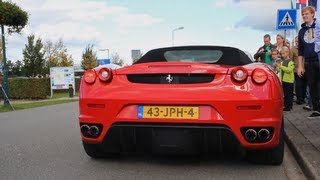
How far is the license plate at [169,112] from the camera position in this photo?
4703 mm

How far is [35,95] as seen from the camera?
28.4 meters

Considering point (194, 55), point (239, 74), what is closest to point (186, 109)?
point (239, 74)

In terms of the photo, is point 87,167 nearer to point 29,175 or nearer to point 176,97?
point 29,175

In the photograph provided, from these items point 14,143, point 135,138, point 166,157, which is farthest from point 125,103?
point 14,143

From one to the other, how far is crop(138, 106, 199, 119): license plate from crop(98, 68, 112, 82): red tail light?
0.51 metres

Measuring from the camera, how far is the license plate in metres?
4.70

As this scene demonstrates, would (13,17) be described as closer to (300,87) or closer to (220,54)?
(300,87)

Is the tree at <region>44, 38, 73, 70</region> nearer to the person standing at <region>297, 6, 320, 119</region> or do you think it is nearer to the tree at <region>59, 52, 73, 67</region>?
the tree at <region>59, 52, 73, 67</region>

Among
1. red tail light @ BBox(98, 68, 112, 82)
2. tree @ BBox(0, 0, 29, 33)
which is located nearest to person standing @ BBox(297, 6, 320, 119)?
red tail light @ BBox(98, 68, 112, 82)

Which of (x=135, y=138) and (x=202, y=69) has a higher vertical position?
(x=202, y=69)

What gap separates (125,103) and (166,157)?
1089 millimetres

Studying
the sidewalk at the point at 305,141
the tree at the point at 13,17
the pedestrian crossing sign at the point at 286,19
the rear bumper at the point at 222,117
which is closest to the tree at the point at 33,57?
the tree at the point at 13,17

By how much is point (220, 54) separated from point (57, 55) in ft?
268

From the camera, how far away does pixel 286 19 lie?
15.5 m
